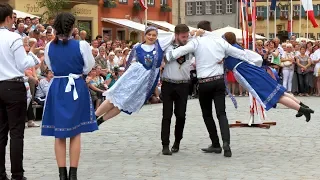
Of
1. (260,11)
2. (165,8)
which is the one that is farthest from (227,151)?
(260,11)

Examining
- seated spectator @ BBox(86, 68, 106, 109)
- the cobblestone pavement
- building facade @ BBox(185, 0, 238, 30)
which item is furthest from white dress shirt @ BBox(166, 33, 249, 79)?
building facade @ BBox(185, 0, 238, 30)

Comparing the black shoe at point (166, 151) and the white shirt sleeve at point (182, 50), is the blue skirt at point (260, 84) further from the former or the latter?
the black shoe at point (166, 151)

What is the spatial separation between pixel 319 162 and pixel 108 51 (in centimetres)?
1221

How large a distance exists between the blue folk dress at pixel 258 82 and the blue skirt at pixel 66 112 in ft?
10.4

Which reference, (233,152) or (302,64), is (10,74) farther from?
Answer: (302,64)

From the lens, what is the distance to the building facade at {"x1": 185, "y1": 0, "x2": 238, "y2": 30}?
229 feet

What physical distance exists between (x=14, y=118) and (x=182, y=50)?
110 inches

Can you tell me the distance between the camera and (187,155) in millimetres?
9398

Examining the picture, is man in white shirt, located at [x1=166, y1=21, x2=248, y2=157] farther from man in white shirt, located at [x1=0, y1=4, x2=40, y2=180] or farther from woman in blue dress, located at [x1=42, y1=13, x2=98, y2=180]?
man in white shirt, located at [x1=0, y1=4, x2=40, y2=180]

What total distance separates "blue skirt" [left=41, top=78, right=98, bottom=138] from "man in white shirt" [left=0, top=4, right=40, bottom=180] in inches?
12.0

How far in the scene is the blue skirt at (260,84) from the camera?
9727 millimetres

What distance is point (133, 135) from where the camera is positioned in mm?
11492

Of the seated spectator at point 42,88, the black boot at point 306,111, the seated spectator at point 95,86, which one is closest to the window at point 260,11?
the seated spectator at point 95,86

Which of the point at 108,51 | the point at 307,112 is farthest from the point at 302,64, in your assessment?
the point at 307,112
